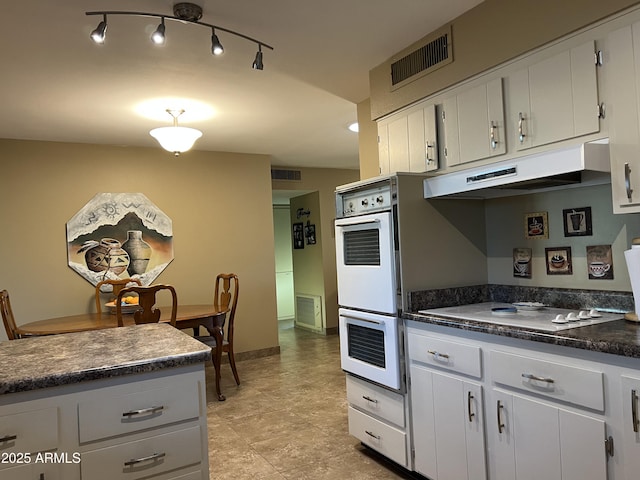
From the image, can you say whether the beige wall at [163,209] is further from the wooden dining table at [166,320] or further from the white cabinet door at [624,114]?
the white cabinet door at [624,114]

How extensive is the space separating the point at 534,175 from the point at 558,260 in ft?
2.18

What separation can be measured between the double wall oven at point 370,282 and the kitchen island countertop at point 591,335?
49cm

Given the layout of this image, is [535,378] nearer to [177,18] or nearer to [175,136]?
[177,18]

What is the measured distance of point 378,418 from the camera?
8.57 feet

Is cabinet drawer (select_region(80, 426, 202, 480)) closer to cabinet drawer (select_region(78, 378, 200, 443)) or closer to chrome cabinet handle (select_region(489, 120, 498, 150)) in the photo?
cabinet drawer (select_region(78, 378, 200, 443))

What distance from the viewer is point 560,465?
1.67 m

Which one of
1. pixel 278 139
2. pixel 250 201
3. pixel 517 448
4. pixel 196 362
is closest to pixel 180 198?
pixel 250 201

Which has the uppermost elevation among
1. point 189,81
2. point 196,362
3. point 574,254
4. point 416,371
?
point 189,81

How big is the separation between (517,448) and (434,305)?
83 centimetres

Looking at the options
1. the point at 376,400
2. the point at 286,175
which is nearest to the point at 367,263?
the point at 376,400

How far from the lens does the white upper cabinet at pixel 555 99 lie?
1854 millimetres

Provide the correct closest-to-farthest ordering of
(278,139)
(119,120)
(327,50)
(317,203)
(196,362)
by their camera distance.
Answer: (196,362) → (327,50) → (119,120) → (278,139) → (317,203)

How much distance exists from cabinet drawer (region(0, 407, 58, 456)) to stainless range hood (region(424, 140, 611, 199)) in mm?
1899

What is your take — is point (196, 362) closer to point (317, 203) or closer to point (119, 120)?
point (119, 120)
